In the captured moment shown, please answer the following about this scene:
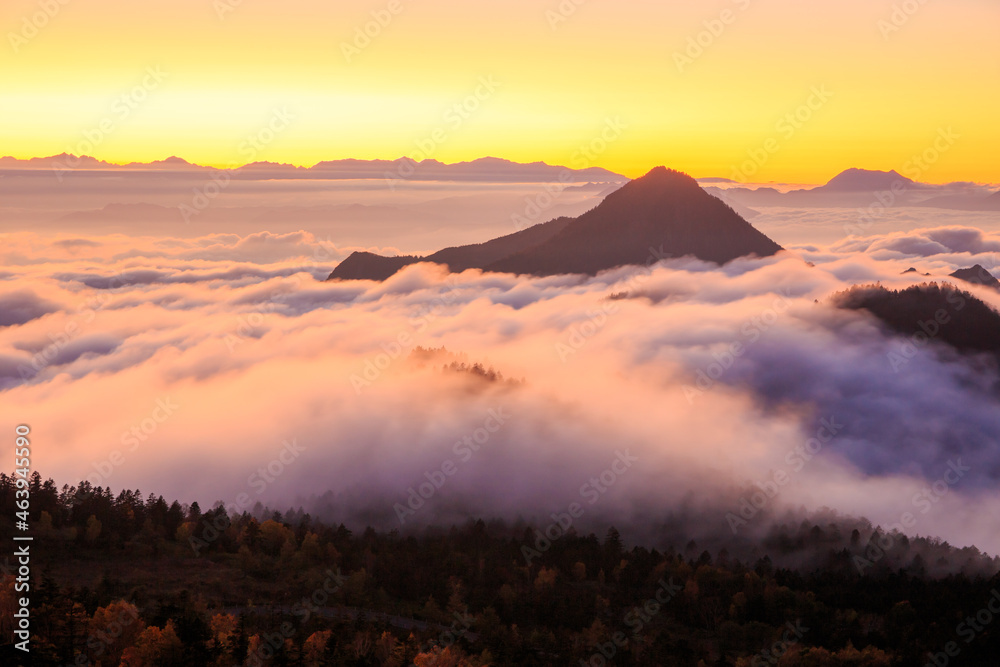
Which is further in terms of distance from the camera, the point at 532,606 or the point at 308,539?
the point at 308,539

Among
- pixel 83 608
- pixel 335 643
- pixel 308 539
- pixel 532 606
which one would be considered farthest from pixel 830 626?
pixel 83 608

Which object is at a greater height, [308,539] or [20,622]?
[20,622]

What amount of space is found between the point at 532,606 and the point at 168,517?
86.3 meters

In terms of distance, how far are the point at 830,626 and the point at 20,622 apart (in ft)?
456

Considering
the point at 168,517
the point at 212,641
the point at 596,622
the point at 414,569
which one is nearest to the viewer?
the point at 212,641

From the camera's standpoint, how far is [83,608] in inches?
4776

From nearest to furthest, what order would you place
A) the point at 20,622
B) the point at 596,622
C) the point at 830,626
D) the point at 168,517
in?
1. the point at 20,622
2. the point at 596,622
3. the point at 830,626
4. the point at 168,517

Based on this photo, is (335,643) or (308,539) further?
(308,539)

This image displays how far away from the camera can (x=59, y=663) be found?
11056 centimetres

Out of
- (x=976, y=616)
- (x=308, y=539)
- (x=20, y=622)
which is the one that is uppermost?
(x=20, y=622)

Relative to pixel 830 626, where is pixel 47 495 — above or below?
above

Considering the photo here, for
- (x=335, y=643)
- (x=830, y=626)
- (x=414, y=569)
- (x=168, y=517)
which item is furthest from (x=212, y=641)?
(x=830, y=626)

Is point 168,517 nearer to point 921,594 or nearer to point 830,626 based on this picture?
point 830,626

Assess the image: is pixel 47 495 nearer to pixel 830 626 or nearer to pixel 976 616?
pixel 830 626
